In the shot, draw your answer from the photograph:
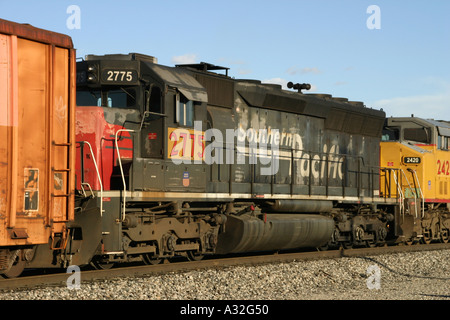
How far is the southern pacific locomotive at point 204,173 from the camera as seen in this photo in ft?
37.4

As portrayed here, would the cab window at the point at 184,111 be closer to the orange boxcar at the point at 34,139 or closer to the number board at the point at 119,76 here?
the number board at the point at 119,76

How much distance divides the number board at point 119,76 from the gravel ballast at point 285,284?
3.72 meters

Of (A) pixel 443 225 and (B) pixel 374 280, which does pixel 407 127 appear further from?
(B) pixel 374 280

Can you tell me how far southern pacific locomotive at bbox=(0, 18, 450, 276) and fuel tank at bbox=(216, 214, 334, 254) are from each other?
37 millimetres

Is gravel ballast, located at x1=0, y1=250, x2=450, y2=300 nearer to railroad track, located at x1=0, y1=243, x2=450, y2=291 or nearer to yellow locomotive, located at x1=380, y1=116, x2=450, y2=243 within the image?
railroad track, located at x1=0, y1=243, x2=450, y2=291

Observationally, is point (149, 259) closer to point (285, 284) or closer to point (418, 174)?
point (285, 284)

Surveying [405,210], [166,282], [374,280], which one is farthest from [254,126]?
[405,210]

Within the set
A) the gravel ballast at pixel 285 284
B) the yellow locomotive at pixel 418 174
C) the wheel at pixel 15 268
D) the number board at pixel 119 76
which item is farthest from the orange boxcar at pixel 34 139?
the yellow locomotive at pixel 418 174

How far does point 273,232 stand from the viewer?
16422mm

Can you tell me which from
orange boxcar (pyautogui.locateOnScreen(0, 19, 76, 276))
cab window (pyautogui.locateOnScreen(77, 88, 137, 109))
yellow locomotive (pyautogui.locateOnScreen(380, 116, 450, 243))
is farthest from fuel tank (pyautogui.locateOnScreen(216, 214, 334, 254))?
orange boxcar (pyautogui.locateOnScreen(0, 19, 76, 276))

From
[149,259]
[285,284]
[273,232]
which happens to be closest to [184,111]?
[149,259]

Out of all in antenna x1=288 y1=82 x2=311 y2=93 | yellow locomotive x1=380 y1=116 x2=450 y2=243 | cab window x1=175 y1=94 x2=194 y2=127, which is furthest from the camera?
yellow locomotive x1=380 y1=116 x2=450 y2=243

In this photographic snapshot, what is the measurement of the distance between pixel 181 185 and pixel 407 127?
12123mm

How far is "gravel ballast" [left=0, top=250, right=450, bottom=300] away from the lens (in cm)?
1016
